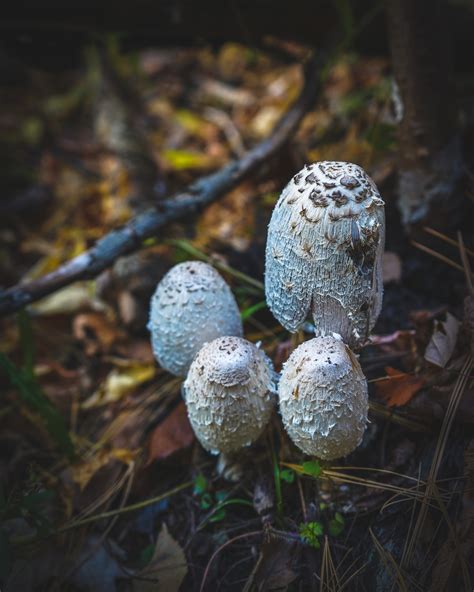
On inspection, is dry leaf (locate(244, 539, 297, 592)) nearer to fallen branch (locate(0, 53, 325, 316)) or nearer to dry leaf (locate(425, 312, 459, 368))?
dry leaf (locate(425, 312, 459, 368))

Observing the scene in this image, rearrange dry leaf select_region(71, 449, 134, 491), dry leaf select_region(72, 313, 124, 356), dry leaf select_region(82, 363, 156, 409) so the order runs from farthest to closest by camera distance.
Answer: dry leaf select_region(72, 313, 124, 356) → dry leaf select_region(82, 363, 156, 409) → dry leaf select_region(71, 449, 134, 491)

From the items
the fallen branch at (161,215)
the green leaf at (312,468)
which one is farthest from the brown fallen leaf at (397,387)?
the fallen branch at (161,215)

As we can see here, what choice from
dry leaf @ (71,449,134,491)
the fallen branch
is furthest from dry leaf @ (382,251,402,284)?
dry leaf @ (71,449,134,491)

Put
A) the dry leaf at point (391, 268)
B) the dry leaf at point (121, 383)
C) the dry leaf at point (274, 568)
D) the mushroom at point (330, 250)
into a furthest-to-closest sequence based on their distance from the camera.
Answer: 1. the dry leaf at point (121, 383)
2. the dry leaf at point (391, 268)
3. the dry leaf at point (274, 568)
4. the mushroom at point (330, 250)

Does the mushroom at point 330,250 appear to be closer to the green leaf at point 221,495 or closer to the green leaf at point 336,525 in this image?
the green leaf at point 336,525

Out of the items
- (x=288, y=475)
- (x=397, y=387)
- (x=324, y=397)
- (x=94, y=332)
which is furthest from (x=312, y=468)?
(x=94, y=332)

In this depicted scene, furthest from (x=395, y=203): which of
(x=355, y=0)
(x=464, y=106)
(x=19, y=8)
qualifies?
(x=19, y=8)

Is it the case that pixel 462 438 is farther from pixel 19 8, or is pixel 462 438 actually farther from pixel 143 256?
pixel 19 8

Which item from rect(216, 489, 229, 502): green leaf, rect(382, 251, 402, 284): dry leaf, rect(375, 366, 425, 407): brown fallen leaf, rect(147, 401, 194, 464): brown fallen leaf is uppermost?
rect(382, 251, 402, 284): dry leaf
